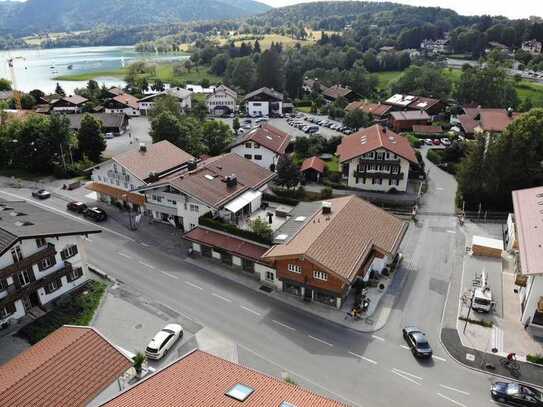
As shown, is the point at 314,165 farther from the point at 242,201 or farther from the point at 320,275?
the point at 320,275

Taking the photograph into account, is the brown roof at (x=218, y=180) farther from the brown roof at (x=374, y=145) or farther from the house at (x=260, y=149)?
the brown roof at (x=374, y=145)

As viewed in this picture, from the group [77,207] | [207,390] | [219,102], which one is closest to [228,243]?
[207,390]

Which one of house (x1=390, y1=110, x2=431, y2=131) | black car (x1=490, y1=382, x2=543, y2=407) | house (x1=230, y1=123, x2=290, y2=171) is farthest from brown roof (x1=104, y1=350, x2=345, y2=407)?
house (x1=390, y1=110, x2=431, y2=131)

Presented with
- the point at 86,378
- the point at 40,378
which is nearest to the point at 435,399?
the point at 86,378

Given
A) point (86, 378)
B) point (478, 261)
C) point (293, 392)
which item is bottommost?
point (478, 261)

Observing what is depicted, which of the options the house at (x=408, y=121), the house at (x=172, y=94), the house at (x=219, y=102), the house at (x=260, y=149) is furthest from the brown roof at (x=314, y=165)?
the house at (x=219, y=102)

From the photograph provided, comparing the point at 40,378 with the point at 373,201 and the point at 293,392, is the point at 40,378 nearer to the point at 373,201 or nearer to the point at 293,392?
the point at 293,392
